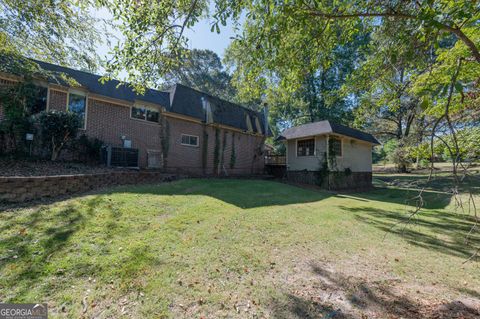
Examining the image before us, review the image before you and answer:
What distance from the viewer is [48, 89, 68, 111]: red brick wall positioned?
977 cm

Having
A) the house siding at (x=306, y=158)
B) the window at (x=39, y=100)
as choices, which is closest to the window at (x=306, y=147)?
the house siding at (x=306, y=158)

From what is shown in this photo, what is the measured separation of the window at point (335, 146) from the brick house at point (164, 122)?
640 centimetres

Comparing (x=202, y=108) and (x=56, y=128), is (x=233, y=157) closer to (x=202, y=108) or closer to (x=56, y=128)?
(x=202, y=108)

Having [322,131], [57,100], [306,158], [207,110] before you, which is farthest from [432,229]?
[57,100]

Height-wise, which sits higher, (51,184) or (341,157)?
(341,157)

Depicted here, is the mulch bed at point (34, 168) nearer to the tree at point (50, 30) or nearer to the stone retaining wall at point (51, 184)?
the stone retaining wall at point (51, 184)

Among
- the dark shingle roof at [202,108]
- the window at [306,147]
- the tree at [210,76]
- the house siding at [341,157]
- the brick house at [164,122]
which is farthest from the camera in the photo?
the tree at [210,76]

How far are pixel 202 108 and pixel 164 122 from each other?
3.29 m

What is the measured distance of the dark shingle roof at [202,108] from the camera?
14.3 meters

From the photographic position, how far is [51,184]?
6.30 m

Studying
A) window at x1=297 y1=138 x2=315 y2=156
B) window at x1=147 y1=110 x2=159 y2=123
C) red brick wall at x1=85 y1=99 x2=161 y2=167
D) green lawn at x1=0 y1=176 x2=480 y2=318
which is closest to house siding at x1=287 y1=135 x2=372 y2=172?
window at x1=297 y1=138 x2=315 y2=156

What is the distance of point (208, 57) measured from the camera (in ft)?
118

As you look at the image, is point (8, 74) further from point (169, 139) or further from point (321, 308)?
point (321, 308)

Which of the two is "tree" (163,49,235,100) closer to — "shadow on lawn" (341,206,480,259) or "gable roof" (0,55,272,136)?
"gable roof" (0,55,272,136)
